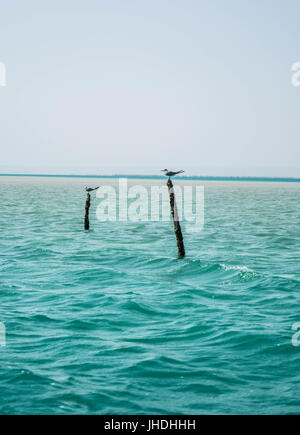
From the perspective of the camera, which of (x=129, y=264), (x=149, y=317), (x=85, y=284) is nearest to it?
(x=149, y=317)

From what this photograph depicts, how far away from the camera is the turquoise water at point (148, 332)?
9.59 metres

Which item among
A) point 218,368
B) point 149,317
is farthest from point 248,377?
point 149,317

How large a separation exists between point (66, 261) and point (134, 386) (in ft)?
47.2

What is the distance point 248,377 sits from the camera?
10508mm

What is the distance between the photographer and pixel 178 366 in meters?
11.0

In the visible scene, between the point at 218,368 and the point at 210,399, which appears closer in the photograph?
the point at 210,399

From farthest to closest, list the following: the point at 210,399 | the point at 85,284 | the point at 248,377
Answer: the point at 85,284, the point at 248,377, the point at 210,399

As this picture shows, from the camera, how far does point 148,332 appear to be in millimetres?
13344

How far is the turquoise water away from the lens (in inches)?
377
